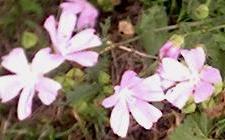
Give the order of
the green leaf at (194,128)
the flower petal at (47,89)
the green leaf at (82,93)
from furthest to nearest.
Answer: the green leaf at (194,128) < the green leaf at (82,93) < the flower petal at (47,89)

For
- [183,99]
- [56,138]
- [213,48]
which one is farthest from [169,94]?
[56,138]

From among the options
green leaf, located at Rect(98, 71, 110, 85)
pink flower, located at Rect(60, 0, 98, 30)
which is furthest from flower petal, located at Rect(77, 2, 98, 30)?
green leaf, located at Rect(98, 71, 110, 85)

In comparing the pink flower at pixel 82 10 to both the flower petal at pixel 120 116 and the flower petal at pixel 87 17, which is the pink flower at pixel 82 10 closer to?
the flower petal at pixel 87 17

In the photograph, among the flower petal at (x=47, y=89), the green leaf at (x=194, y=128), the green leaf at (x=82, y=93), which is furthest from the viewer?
the green leaf at (x=194, y=128)

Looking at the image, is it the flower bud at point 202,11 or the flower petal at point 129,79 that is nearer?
the flower petal at point 129,79

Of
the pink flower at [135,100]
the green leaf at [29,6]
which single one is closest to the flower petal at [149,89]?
the pink flower at [135,100]
